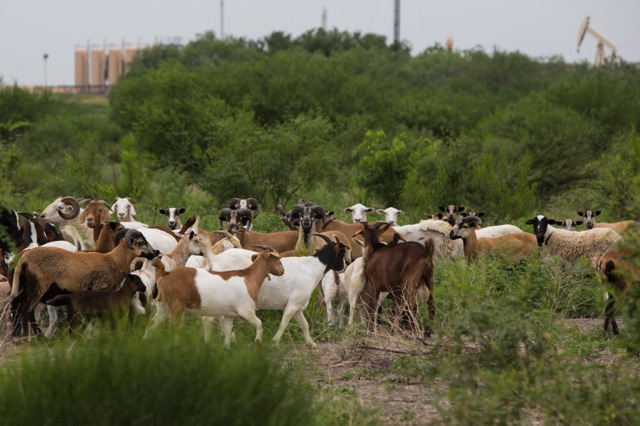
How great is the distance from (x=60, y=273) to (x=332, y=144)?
19283 millimetres

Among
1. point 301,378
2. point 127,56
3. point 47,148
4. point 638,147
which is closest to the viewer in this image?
point 301,378

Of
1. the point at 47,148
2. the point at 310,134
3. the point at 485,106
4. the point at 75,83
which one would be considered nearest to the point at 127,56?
the point at 75,83

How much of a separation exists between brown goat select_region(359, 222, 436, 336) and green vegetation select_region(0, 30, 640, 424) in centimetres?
43

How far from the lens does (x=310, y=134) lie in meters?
27.4

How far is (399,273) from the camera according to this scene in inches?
480

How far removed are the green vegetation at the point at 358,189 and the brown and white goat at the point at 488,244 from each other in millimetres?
861

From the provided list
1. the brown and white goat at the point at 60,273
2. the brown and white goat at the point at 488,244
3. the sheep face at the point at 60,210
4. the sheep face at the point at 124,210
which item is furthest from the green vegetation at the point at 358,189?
the sheep face at the point at 124,210

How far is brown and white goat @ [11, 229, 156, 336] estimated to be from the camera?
37.8 feet

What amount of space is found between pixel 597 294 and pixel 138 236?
569 cm

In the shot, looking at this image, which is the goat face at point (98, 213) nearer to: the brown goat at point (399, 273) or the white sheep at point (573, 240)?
the brown goat at point (399, 273)

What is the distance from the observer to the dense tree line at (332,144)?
80.2 feet

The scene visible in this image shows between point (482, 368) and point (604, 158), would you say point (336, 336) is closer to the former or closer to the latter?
point (482, 368)

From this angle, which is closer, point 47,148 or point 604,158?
point 604,158

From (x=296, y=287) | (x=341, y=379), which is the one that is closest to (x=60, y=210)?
(x=296, y=287)
